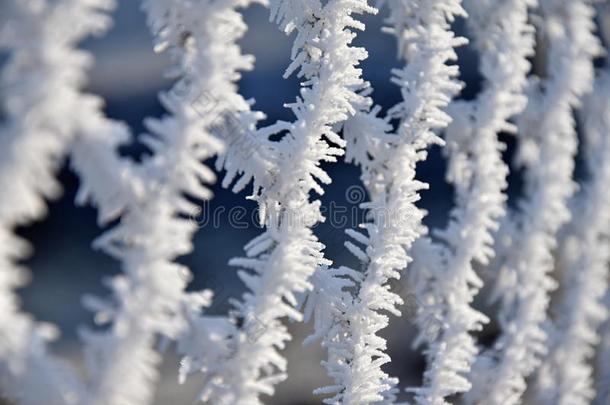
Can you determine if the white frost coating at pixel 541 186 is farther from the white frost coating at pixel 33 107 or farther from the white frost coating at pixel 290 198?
the white frost coating at pixel 33 107

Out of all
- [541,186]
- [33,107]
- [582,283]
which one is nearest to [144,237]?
[33,107]

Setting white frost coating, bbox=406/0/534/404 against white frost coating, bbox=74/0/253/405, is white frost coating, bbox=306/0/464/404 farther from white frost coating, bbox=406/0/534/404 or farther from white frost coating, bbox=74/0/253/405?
white frost coating, bbox=74/0/253/405

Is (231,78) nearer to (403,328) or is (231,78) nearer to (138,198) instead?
(138,198)

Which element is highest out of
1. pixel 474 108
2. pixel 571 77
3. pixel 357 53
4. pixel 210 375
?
pixel 571 77

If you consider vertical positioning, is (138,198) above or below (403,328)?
below

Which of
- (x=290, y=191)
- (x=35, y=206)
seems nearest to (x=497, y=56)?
(x=290, y=191)

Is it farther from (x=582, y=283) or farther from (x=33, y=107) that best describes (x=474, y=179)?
(x=33, y=107)

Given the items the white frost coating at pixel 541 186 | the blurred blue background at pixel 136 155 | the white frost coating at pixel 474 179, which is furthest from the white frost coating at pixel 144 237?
the blurred blue background at pixel 136 155
